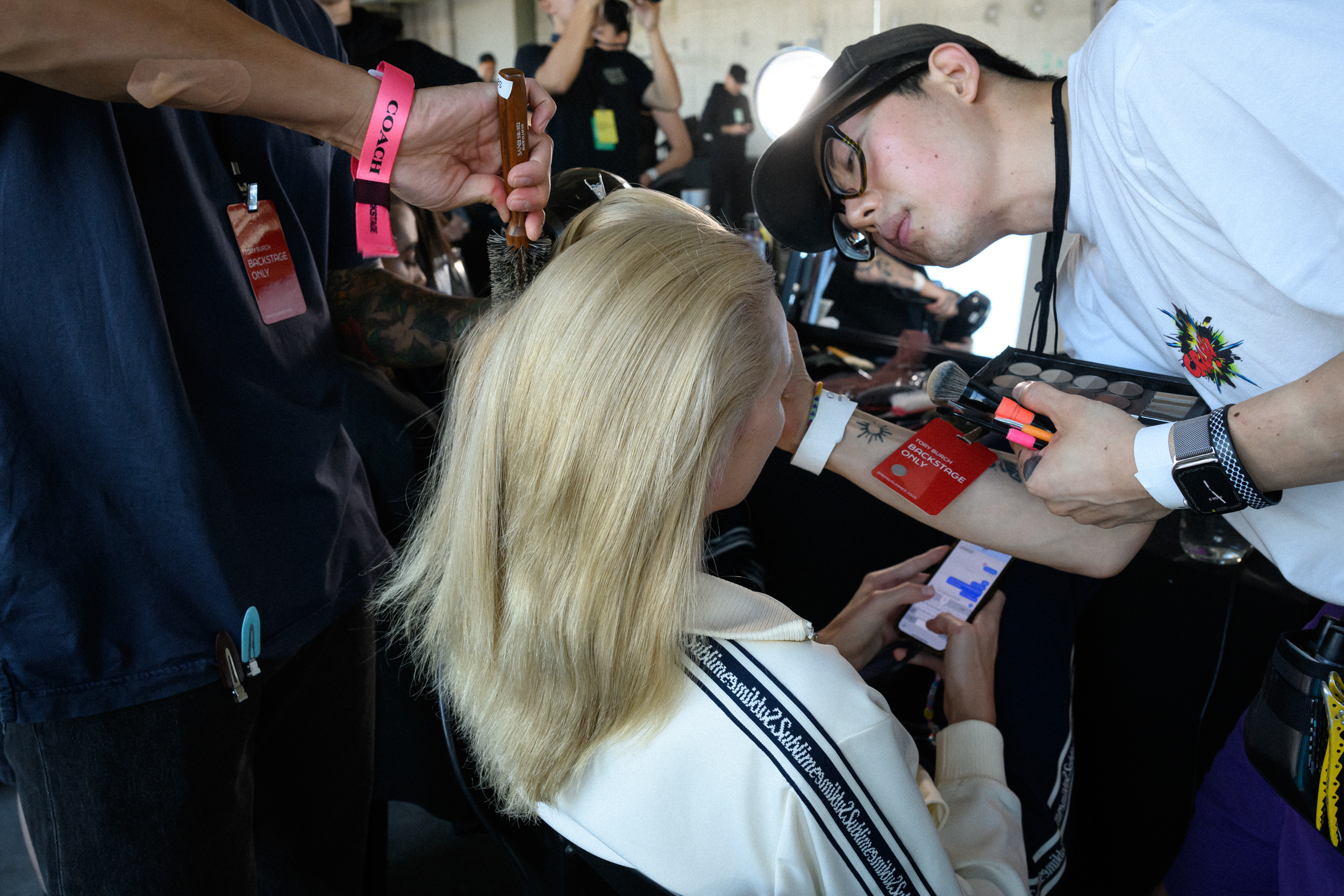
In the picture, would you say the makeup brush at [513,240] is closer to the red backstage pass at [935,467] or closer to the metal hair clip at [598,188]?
the metal hair clip at [598,188]

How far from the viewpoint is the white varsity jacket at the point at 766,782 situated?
75 cm

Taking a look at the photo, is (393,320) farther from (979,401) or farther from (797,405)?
(979,401)

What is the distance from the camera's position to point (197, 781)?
2.99 ft

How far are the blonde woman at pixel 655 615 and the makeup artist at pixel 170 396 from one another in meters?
0.21

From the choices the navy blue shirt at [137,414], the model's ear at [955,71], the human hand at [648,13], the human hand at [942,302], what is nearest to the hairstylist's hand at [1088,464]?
the model's ear at [955,71]

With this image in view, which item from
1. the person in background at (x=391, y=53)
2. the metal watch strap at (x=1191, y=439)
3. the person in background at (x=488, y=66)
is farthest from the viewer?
the person in background at (x=488, y=66)

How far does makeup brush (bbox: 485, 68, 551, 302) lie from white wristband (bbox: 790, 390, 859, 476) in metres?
0.52

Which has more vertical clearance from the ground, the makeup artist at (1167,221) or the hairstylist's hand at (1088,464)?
the makeup artist at (1167,221)

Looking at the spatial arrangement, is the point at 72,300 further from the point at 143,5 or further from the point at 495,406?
the point at 495,406

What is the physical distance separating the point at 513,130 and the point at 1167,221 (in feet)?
2.28

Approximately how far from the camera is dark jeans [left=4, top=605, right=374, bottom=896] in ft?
2.79

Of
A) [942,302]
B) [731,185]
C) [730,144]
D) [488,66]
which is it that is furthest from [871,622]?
[488,66]

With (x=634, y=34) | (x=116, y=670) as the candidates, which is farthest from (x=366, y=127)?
(x=634, y=34)

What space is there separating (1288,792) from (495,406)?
0.91 metres
